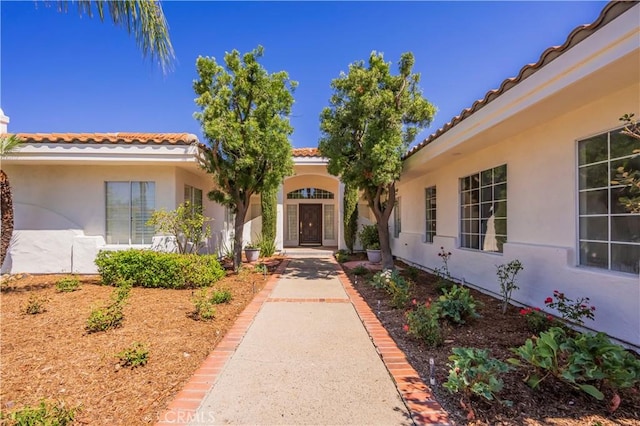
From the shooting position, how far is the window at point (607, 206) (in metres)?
4.26

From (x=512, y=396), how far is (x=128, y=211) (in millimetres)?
10692

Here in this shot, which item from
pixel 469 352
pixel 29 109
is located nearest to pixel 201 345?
pixel 469 352

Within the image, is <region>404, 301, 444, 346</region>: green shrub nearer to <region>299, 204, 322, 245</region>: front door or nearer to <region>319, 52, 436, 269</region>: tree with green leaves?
<region>319, 52, 436, 269</region>: tree with green leaves

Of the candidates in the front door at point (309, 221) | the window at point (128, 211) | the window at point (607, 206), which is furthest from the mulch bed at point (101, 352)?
the front door at point (309, 221)

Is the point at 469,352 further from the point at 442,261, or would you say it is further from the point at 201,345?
the point at 442,261

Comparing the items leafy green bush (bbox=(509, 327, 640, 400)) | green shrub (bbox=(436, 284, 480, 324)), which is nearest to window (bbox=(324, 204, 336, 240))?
green shrub (bbox=(436, 284, 480, 324))

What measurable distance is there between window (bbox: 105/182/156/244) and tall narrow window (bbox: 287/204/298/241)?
10583mm

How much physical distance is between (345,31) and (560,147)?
6.53 metres

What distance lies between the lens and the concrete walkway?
9.62ft

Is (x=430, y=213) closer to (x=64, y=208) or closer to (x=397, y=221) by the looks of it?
(x=397, y=221)

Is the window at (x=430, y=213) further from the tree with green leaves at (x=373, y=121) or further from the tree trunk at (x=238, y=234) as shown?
the tree trunk at (x=238, y=234)

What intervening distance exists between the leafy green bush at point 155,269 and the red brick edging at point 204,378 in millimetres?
2617

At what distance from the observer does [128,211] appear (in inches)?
393

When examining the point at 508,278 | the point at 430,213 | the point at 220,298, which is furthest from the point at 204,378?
the point at 430,213
